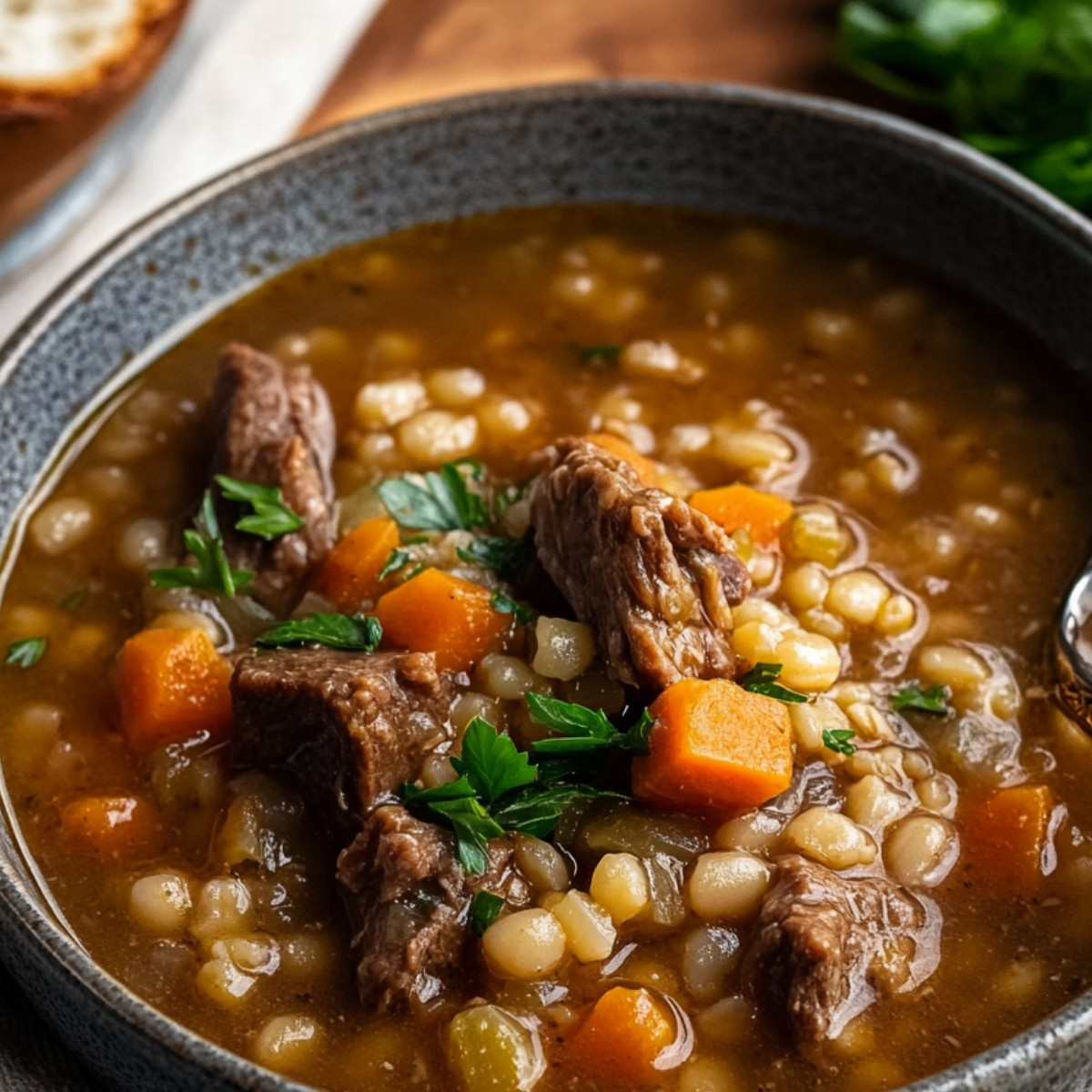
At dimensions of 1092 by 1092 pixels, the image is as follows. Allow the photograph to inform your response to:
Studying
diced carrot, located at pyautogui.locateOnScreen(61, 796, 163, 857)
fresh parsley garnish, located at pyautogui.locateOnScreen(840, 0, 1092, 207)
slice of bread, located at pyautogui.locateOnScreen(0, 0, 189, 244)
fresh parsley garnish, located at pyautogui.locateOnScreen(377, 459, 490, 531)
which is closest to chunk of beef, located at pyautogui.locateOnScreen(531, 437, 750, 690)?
fresh parsley garnish, located at pyautogui.locateOnScreen(377, 459, 490, 531)

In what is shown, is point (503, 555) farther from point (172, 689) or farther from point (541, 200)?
point (541, 200)

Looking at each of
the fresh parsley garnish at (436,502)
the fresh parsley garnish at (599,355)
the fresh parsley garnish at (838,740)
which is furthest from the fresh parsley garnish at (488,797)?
the fresh parsley garnish at (599,355)

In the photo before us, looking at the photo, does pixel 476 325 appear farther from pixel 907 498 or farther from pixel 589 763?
pixel 589 763

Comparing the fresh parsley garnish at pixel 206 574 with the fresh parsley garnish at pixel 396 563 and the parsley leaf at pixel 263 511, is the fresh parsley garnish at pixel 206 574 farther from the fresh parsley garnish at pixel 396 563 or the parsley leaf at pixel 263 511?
the fresh parsley garnish at pixel 396 563

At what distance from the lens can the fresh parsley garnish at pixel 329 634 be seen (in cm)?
341

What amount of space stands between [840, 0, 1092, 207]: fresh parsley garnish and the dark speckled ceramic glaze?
79 centimetres

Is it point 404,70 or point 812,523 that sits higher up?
point 404,70

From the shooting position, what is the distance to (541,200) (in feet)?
15.0

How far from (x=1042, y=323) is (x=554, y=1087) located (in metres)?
2.47

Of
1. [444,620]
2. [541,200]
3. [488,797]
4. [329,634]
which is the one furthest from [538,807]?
[541,200]

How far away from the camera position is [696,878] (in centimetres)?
306

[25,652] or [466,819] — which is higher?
[25,652]

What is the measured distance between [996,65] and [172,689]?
339 cm

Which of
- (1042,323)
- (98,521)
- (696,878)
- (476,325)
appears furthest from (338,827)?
(1042,323)
